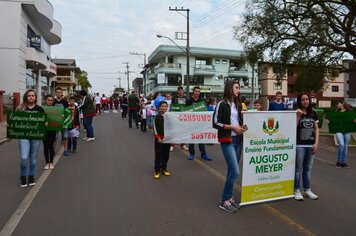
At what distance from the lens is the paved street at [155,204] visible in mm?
5082

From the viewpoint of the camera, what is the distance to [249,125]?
5.73 m

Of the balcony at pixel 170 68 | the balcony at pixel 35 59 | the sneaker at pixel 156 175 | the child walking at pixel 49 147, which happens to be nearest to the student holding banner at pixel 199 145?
the sneaker at pixel 156 175

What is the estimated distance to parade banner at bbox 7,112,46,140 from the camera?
7457 millimetres

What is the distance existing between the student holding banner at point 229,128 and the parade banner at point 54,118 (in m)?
4.51

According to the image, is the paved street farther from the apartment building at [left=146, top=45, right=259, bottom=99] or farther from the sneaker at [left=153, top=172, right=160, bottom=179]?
the apartment building at [left=146, top=45, right=259, bottom=99]

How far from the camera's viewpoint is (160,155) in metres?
8.34

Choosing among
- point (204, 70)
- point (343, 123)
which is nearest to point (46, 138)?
point (343, 123)

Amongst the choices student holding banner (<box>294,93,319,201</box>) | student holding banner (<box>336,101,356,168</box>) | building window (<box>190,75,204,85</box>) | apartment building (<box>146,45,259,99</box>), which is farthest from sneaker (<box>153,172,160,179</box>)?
building window (<box>190,75,204,85</box>)

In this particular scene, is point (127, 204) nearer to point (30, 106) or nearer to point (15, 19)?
point (30, 106)

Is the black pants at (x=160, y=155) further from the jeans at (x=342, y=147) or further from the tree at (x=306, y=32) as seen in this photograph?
the tree at (x=306, y=32)

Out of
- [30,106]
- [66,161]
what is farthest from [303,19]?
[30,106]

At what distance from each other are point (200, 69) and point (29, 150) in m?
64.8

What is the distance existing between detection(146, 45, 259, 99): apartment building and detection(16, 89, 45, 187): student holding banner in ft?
203

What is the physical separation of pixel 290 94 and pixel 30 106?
79.5 m
